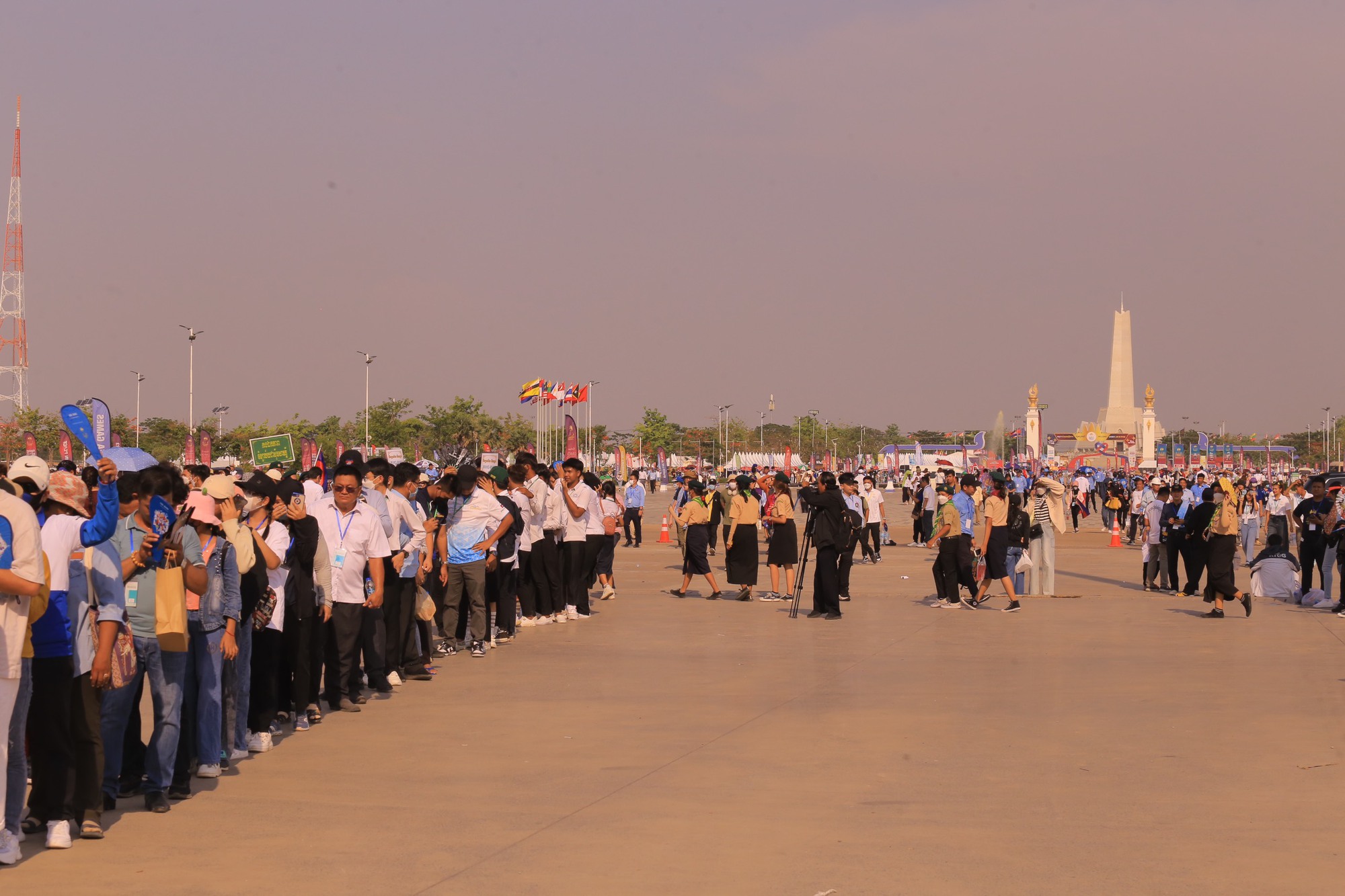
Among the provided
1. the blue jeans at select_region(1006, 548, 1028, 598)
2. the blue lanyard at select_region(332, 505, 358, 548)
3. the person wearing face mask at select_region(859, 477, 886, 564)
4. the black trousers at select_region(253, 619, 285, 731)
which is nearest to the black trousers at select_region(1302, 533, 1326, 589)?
the blue jeans at select_region(1006, 548, 1028, 598)

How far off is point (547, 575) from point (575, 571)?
1.76 ft

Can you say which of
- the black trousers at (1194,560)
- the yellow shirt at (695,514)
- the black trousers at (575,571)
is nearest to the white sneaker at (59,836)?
the black trousers at (575,571)

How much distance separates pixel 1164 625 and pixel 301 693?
10.1 metres

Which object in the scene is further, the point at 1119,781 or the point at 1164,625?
the point at 1164,625

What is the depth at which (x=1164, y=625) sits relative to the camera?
1517cm

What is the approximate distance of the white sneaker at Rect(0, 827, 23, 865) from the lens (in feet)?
18.6

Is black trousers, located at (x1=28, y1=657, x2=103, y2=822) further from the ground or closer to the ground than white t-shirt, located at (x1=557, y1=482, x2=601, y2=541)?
closer to the ground

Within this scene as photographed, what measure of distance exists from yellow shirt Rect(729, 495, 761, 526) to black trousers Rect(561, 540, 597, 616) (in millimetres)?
2437

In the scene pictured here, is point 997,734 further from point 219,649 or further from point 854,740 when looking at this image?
point 219,649

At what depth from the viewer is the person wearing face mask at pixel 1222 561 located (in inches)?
627

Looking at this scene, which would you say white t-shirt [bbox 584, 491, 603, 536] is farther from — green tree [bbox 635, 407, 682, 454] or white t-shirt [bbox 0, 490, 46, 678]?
green tree [bbox 635, 407, 682, 454]

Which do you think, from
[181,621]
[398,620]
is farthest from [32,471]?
[398,620]

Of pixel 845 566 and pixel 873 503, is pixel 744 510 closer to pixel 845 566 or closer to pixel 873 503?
pixel 845 566

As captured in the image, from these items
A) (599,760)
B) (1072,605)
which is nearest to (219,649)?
(599,760)
